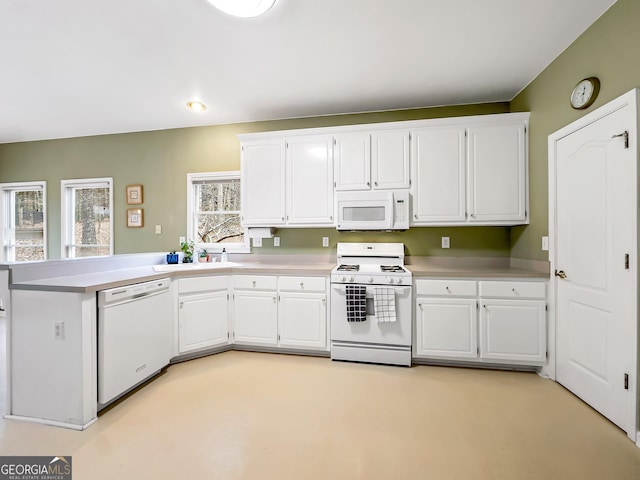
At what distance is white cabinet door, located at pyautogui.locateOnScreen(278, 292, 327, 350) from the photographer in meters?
2.85

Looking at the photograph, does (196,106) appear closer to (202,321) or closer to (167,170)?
(167,170)

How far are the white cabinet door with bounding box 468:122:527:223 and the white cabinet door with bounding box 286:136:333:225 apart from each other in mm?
1419

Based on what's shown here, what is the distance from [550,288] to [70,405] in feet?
11.9

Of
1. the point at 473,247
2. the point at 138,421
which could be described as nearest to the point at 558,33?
the point at 473,247

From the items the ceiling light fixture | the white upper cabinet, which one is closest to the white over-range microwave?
the white upper cabinet

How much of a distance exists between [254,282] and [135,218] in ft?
7.20

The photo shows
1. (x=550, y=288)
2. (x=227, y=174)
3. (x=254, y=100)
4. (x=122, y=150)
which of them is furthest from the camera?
(x=122, y=150)

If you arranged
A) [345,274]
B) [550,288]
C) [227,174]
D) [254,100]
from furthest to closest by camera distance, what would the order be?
[227,174] → [254,100] → [345,274] → [550,288]

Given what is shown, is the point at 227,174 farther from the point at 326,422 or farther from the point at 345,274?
the point at 326,422

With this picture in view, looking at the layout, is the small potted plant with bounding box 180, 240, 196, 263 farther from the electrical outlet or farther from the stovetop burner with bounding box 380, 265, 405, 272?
the stovetop burner with bounding box 380, 265, 405, 272

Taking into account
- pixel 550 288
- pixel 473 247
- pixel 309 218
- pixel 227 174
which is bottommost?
pixel 550 288

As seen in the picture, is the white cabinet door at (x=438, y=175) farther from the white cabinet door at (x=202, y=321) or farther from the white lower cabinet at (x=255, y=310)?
the white cabinet door at (x=202, y=321)

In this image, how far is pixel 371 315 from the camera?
107 inches

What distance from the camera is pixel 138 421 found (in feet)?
6.19
